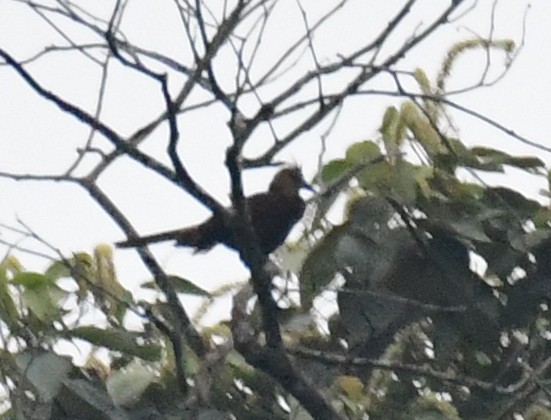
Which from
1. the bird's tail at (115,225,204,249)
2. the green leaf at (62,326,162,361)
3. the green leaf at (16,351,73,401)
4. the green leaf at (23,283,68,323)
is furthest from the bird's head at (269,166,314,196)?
the green leaf at (16,351,73,401)

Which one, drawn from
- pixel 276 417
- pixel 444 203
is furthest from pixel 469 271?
pixel 276 417

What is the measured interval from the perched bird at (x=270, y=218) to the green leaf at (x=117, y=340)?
45 centimetres

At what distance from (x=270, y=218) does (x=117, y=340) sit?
0.82 meters

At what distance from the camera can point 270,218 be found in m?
3.98

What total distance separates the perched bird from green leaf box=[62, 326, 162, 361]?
45 cm

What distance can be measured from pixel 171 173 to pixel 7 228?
0.57m

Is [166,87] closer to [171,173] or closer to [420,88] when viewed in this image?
[171,173]

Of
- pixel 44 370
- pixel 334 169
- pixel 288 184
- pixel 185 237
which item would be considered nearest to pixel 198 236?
pixel 185 237

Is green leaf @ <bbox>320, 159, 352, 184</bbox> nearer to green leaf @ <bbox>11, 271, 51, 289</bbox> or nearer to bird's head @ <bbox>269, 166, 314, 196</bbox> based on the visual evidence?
bird's head @ <bbox>269, 166, 314, 196</bbox>

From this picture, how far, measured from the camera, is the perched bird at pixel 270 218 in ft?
12.5

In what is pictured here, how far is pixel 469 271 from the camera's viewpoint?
11.5ft

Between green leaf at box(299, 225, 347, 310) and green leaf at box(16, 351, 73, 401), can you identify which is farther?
green leaf at box(299, 225, 347, 310)

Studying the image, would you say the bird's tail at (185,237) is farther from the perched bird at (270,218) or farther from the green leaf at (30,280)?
the green leaf at (30,280)

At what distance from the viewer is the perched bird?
12.5 ft
